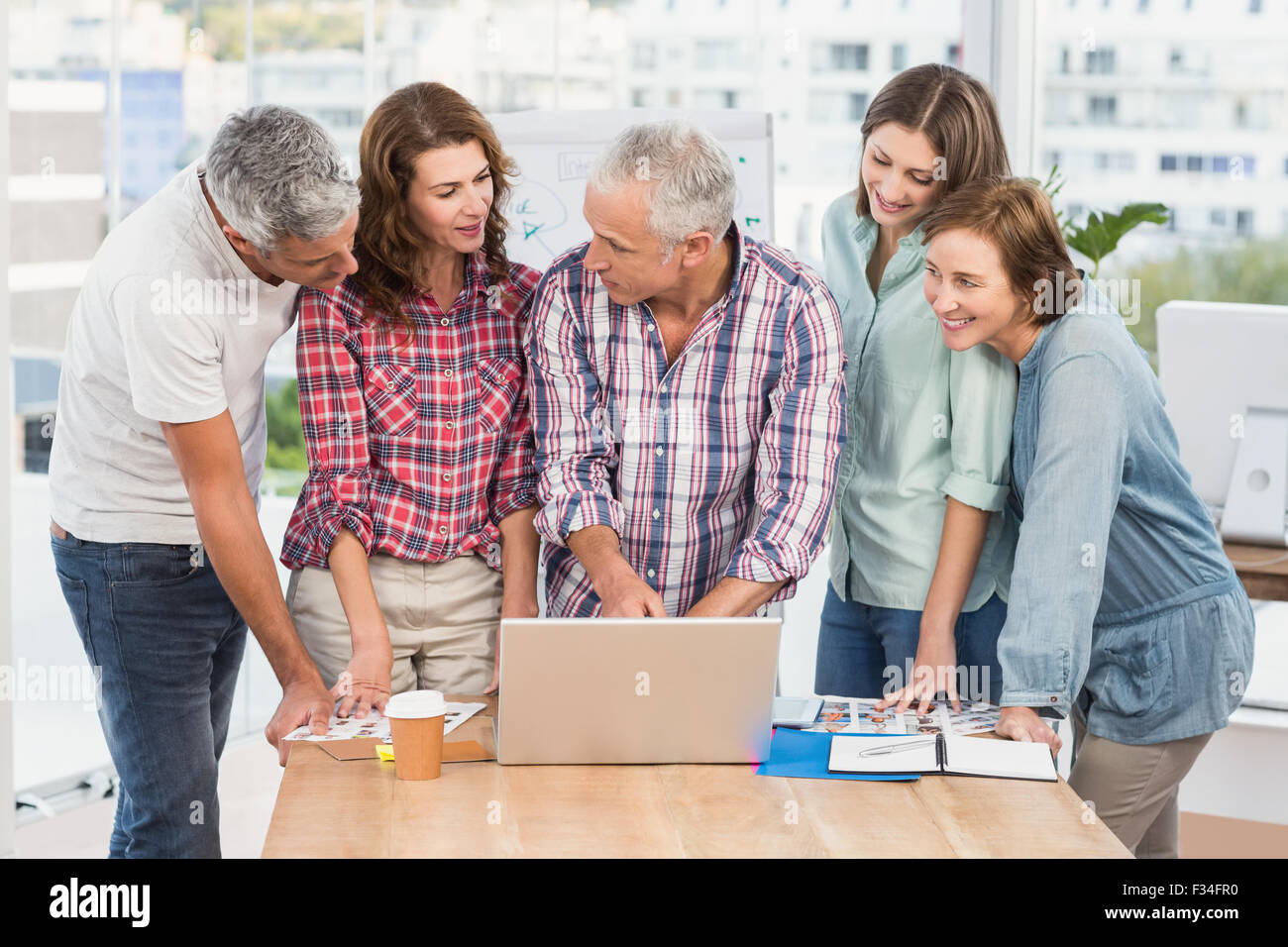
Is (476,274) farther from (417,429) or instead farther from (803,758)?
(803,758)

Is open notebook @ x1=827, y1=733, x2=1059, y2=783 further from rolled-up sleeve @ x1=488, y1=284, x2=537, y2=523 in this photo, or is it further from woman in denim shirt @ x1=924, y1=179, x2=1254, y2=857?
rolled-up sleeve @ x1=488, y1=284, x2=537, y2=523

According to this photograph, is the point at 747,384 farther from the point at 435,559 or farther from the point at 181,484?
the point at 181,484

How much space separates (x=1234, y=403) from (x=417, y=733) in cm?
221

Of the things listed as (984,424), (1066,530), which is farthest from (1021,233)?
(1066,530)

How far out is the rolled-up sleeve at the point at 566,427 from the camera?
6.56ft

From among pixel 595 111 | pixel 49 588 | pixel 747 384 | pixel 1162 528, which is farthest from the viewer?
pixel 49 588

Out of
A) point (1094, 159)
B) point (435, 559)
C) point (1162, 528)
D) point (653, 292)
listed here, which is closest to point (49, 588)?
point (435, 559)

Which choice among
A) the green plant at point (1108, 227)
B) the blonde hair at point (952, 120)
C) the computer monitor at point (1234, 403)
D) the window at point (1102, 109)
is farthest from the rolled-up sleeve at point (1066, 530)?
the window at point (1102, 109)

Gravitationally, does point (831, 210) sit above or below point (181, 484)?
above

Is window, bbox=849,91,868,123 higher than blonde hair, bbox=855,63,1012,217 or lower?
higher

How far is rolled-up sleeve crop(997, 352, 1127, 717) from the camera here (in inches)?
71.0

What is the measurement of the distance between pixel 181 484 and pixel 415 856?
2.94 feet

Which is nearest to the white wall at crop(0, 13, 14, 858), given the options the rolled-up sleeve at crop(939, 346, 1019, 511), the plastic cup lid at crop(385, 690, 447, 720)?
the plastic cup lid at crop(385, 690, 447, 720)

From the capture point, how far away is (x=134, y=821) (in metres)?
2.16
